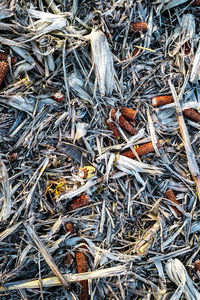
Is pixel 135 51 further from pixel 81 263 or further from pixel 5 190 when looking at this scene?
pixel 81 263

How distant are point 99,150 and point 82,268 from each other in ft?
2.87

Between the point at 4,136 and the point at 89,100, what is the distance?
675 millimetres

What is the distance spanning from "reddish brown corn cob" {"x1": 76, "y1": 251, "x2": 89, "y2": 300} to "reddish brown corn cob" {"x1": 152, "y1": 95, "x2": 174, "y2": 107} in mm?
1284

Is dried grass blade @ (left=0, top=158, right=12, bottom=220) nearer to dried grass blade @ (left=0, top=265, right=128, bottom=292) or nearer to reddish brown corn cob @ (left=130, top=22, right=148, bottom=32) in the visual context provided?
dried grass blade @ (left=0, top=265, right=128, bottom=292)

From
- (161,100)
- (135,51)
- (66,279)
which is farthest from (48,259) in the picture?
(135,51)

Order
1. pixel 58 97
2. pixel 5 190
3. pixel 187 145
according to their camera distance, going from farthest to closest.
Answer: pixel 187 145 < pixel 58 97 < pixel 5 190

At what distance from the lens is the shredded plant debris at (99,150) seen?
2186 mm

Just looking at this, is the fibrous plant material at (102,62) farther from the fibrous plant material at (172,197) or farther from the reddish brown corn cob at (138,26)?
the fibrous plant material at (172,197)

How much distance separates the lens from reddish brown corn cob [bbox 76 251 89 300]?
2.23 meters

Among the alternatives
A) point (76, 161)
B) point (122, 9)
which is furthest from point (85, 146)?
point (122, 9)

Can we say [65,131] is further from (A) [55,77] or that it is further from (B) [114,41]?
(B) [114,41]

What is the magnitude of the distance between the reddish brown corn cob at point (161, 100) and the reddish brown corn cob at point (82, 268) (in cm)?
128

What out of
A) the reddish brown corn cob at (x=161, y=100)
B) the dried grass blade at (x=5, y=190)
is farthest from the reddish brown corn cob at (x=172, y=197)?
the dried grass blade at (x=5, y=190)

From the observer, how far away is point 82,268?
223 centimetres
